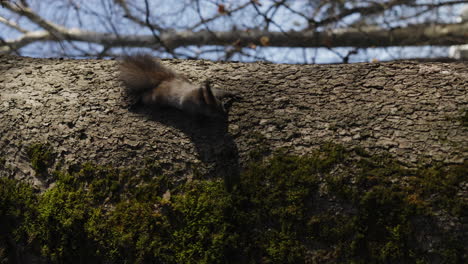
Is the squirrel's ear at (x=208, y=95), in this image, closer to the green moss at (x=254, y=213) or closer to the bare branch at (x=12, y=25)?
the green moss at (x=254, y=213)

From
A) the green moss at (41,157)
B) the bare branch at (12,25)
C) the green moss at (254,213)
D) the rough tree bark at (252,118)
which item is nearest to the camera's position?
the green moss at (254,213)

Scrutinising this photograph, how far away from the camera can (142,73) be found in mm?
2885

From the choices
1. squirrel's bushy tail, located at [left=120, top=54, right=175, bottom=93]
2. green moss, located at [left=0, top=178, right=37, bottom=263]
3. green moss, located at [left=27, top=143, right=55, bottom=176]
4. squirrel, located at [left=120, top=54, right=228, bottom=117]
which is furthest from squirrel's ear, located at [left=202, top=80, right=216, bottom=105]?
green moss, located at [left=0, top=178, right=37, bottom=263]

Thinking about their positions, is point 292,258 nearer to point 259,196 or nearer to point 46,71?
point 259,196

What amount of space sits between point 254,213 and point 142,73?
160 centimetres

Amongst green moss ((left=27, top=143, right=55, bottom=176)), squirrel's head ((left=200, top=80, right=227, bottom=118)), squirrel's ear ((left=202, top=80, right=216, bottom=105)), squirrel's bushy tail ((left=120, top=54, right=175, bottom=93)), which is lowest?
green moss ((left=27, top=143, right=55, bottom=176))

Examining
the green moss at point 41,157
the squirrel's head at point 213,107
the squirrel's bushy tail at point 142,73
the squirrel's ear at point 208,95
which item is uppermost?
the squirrel's bushy tail at point 142,73

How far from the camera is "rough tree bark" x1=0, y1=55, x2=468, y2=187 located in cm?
190

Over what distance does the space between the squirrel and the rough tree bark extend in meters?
0.08

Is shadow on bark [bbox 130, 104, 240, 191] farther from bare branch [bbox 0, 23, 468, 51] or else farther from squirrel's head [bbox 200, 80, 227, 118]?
bare branch [bbox 0, 23, 468, 51]

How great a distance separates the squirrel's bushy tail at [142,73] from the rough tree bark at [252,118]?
10 centimetres

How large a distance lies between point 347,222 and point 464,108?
88cm

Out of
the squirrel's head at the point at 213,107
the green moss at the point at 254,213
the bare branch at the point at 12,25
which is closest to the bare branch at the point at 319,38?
the bare branch at the point at 12,25

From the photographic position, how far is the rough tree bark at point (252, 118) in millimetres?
1896
